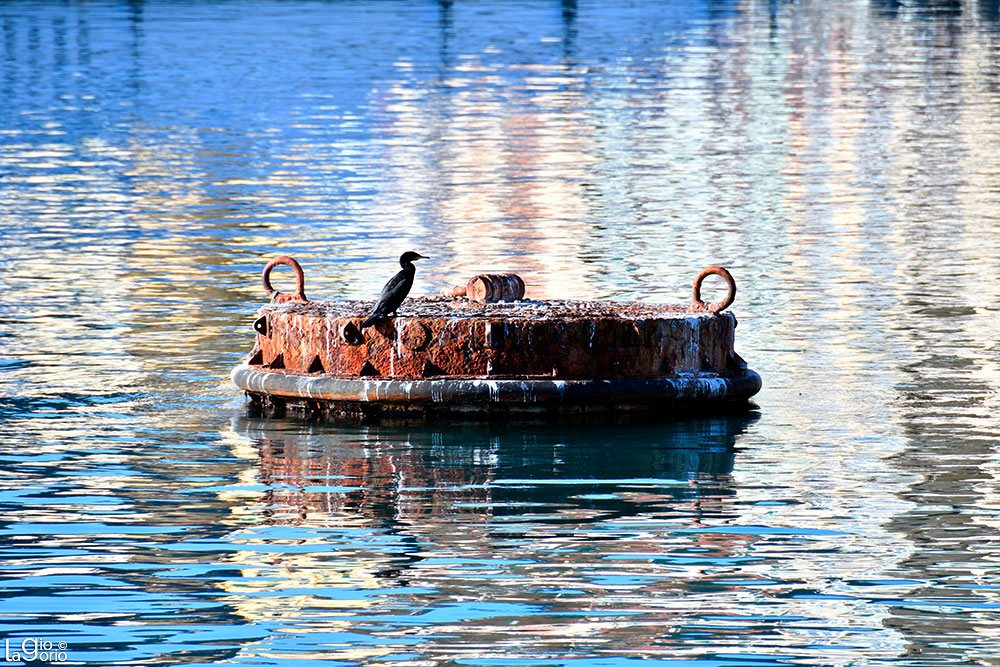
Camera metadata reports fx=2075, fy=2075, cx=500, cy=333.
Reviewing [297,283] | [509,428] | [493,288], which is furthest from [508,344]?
[297,283]

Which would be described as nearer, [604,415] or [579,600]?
[579,600]

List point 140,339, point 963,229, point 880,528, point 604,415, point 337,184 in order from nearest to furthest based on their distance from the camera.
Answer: point 880,528 → point 604,415 → point 140,339 → point 963,229 → point 337,184

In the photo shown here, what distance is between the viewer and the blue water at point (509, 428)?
30.6 feet

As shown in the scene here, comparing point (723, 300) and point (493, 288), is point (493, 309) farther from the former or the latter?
point (723, 300)

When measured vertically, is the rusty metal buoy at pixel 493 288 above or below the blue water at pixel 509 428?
above

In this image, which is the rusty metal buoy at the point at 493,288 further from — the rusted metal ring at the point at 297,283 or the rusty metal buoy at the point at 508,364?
the rusted metal ring at the point at 297,283

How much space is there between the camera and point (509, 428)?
14047 mm

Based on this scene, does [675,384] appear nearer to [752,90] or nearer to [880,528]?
[880,528]

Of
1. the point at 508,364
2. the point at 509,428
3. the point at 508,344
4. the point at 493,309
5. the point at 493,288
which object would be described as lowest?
the point at 509,428

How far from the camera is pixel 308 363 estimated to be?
14.7m

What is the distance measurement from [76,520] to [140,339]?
6.77 m

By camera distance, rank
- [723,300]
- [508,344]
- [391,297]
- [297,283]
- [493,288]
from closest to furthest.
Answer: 1. [508,344]
2. [391,297]
3. [723,300]
4. [493,288]
5. [297,283]

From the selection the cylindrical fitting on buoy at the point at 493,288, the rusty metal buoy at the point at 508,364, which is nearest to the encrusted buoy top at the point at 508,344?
the rusty metal buoy at the point at 508,364

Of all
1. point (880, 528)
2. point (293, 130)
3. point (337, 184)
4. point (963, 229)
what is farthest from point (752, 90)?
point (880, 528)
